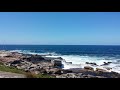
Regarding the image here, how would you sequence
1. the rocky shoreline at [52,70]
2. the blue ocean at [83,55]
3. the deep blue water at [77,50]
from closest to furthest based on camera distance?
the rocky shoreline at [52,70] < the blue ocean at [83,55] < the deep blue water at [77,50]

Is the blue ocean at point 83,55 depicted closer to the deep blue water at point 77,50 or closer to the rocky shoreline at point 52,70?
the deep blue water at point 77,50

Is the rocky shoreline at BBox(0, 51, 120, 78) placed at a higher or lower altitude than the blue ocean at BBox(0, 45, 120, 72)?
higher

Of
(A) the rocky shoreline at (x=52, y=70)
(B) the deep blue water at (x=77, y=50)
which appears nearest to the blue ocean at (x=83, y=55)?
(B) the deep blue water at (x=77, y=50)

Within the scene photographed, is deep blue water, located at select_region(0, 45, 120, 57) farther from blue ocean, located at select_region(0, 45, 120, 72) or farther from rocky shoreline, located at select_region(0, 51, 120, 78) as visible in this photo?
rocky shoreline, located at select_region(0, 51, 120, 78)

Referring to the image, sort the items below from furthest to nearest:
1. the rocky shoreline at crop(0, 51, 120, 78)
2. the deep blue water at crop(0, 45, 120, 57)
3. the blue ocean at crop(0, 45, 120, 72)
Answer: the deep blue water at crop(0, 45, 120, 57) → the blue ocean at crop(0, 45, 120, 72) → the rocky shoreline at crop(0, 51, 120, 78)

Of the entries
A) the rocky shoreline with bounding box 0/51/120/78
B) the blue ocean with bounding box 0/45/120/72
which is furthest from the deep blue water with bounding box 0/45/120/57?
the rocky shoreline with bounding box 0/51/120/78

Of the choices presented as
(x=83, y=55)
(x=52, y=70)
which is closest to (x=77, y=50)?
(x=83, y=55)

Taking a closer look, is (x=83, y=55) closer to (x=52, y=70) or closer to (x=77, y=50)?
(x=77, y=50)

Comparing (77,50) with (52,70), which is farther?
(77,50)

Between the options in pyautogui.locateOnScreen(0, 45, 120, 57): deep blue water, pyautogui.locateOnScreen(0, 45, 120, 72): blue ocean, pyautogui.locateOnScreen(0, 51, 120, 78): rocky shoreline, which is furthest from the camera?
pyautogui.locateOnScreen(0, 45, 120, 57): deep blue water

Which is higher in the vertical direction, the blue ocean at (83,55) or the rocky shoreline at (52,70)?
the rocky shoreline at (52,70)

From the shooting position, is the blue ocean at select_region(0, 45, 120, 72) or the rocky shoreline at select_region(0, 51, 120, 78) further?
the blue ocean at select_region(0, 45, 120, 72)
